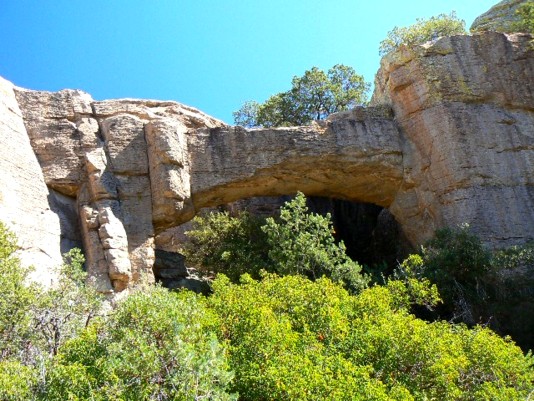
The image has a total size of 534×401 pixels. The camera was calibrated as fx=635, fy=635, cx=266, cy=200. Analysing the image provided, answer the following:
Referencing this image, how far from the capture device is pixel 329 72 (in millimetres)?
30328

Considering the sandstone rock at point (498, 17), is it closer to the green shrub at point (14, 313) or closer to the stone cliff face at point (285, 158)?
the stone cliff face at point (285, 158)

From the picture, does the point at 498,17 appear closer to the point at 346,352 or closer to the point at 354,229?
the point at 354,229

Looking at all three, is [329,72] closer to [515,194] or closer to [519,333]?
[515,194]

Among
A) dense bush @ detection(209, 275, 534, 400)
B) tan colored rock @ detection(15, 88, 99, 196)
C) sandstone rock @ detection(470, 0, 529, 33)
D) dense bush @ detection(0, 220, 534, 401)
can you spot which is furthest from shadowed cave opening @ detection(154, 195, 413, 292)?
sandstone rock @ detection(470, 0, 529, 33)

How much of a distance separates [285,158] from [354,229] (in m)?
6.44

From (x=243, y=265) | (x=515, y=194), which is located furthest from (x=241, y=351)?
(x=515, y=194)

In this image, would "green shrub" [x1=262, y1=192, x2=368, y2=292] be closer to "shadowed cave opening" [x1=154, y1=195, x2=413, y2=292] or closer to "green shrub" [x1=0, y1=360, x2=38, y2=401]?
"shadowed cave opening" [x1=154, y1=195, x2=413, y2=292]

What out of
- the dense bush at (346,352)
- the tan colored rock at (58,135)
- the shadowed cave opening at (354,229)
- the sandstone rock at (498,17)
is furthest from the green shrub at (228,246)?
the sandstone rock at (498,17)

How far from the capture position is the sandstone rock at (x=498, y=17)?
2800 centimetres

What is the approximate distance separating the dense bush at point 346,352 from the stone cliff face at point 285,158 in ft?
19.5

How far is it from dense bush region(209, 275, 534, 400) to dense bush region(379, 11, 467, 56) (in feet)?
72.9

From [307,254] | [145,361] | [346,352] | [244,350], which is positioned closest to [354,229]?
[307,254]

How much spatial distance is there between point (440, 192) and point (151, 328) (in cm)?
1234

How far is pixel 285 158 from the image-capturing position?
1833 cm
